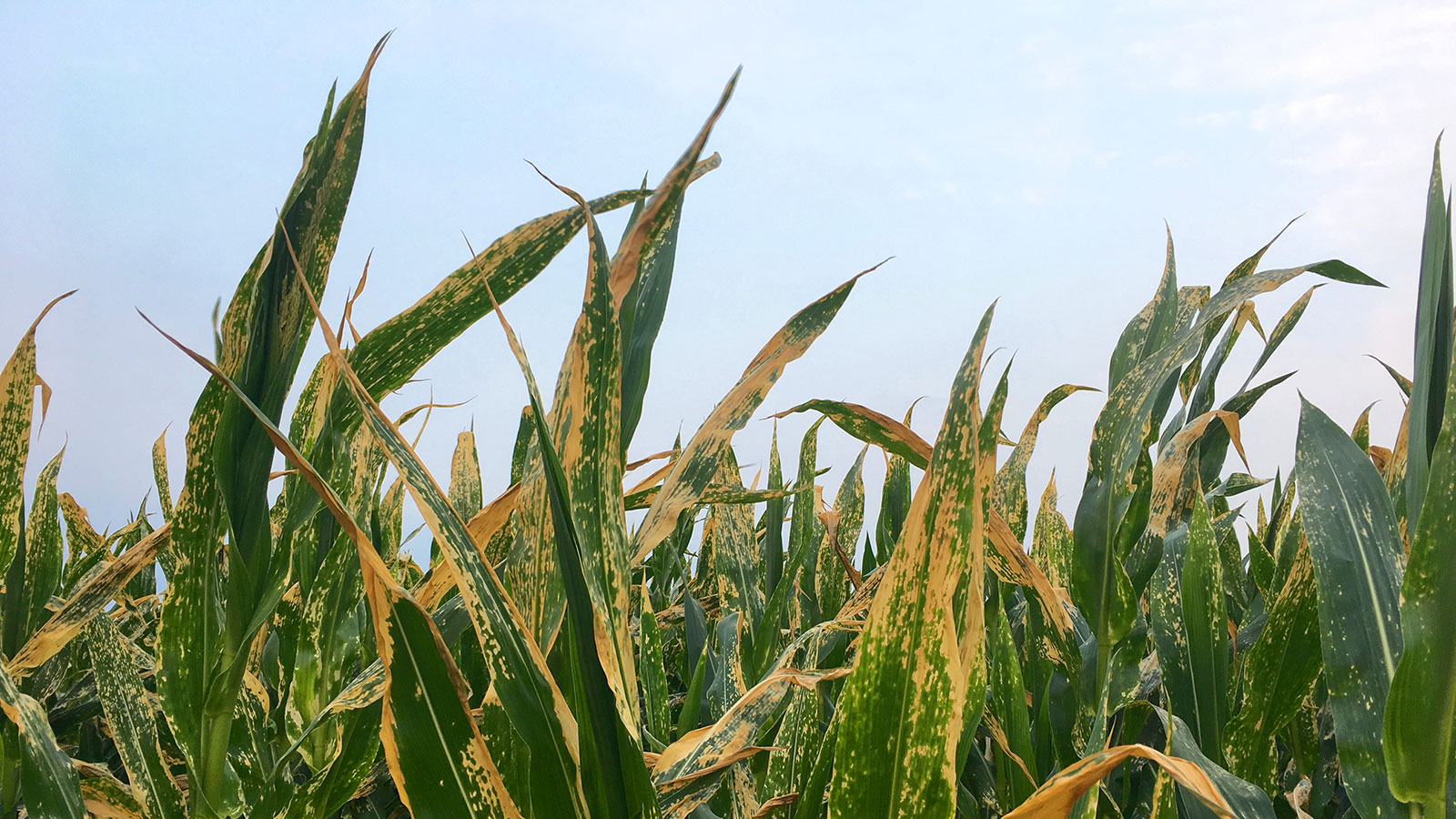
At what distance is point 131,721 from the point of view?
0.69 m

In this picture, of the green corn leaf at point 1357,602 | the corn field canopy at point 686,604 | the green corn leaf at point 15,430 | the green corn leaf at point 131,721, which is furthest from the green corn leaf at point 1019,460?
the green corn leaf at point 15,430

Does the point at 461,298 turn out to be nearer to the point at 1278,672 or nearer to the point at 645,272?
the point at 645,272

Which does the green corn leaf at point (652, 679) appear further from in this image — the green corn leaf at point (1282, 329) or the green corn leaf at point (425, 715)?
the green corn leaf at point (1282, 329)

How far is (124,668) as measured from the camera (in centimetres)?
72

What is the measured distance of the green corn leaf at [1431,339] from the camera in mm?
463

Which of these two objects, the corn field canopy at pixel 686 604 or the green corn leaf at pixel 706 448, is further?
the green corn leaf at pixel 706 448

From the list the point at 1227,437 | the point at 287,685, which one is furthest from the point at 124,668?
the point at 1227,437

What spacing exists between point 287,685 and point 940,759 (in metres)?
0.61

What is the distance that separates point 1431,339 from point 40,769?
0.85 meters

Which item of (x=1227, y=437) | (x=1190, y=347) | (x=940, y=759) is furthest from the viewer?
(x=1227, y=437)

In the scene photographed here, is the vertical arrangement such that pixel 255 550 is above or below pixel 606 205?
below

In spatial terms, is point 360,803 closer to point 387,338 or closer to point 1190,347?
point 387,338

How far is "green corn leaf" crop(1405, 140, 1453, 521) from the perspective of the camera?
0.46 meters

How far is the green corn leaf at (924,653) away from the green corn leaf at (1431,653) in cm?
21
